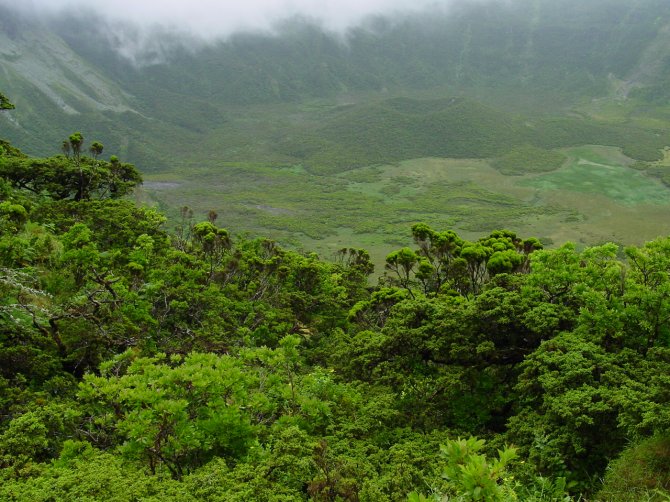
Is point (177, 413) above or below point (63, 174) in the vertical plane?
below

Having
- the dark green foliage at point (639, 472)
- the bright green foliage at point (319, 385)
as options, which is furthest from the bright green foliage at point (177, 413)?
the dark green foliage at point (639, 472)

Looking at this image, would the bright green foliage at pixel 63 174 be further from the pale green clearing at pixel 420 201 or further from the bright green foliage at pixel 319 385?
the pale green clearing at pixel 420 201

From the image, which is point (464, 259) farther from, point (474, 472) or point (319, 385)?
point (474, 472)

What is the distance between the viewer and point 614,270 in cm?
1636

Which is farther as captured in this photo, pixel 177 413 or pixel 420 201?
pixel 420 201

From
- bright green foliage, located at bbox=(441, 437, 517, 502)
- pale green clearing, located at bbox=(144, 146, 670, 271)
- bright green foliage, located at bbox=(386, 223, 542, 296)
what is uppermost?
pale green clearing, located at bbox=(144, 146, 670, 271)

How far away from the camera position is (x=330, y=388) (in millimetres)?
15289

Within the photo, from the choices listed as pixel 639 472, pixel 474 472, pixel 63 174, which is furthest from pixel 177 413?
pixel 63 174

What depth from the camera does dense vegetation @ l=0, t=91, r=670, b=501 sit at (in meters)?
9.04

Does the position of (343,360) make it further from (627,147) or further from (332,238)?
(627,147)

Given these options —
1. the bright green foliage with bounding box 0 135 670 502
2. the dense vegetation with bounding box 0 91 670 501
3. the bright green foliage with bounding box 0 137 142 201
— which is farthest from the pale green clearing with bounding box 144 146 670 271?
the dense vegetation with bounding box 0 91 670 501

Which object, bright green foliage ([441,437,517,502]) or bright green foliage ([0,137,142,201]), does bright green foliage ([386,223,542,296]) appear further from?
bright green foliage ([0,137,142,201])

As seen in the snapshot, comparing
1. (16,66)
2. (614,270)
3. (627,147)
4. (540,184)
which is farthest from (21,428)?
(16,66)

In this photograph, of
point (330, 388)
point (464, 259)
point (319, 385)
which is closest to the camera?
point (319, 385)
